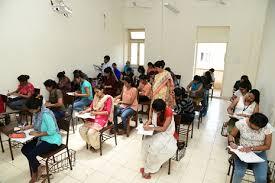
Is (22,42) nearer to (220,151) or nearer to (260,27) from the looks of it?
(220,151)

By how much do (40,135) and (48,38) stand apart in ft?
11.7

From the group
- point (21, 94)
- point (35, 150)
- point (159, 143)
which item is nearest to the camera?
point (35, 150)

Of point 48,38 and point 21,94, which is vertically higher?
point 48,38

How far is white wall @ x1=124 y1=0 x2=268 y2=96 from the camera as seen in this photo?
6.68m

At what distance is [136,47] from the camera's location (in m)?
8.78

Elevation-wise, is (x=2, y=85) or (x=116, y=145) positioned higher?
(x=2, y=85)

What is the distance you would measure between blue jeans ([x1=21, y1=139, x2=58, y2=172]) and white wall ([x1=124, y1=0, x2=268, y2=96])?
621cm

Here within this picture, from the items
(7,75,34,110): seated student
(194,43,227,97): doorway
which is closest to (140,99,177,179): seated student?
(7,75,34,110): seated student

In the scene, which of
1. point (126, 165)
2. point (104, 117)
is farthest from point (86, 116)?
point (126, 165)

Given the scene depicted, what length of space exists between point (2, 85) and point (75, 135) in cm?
209

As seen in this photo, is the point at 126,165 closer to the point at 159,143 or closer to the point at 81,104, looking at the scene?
the point at 159,143

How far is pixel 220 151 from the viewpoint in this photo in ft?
12.2

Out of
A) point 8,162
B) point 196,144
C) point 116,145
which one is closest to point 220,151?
point 196,144

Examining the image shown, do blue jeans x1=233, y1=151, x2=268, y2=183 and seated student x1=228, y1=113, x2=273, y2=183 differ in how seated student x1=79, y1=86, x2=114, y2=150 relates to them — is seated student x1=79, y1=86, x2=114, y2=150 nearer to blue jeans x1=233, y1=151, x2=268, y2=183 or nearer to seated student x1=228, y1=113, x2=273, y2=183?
seated student x1=228, y1=113, x2=273, y2=183
